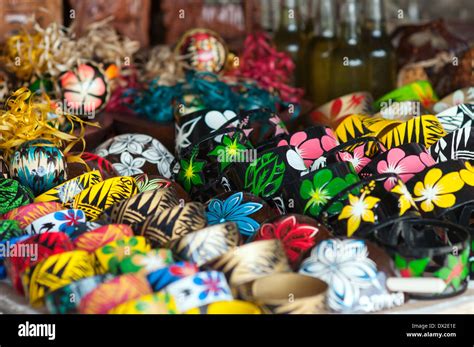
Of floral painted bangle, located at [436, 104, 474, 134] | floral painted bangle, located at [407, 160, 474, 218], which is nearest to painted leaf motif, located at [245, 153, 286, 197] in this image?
floral painted bangle, located at [407, 160, 474, 218]

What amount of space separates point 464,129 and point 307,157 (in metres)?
0.29

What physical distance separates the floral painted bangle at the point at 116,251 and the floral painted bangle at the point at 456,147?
601 millimetres

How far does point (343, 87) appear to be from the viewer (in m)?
2.30

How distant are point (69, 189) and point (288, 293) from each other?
47cm

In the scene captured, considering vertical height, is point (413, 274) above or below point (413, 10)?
below

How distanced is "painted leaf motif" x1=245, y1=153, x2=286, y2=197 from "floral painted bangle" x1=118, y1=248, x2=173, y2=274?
1.01 ft

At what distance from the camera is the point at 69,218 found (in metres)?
1.27

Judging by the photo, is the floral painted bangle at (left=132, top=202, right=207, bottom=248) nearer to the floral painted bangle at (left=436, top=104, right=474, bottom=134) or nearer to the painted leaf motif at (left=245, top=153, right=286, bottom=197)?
the painted leaf motif at (left=245, top=153, right=286, bottom=197)

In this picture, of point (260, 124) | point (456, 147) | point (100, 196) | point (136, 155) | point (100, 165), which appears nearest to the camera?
point (100, 196)

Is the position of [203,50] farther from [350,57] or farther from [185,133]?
[185,133]

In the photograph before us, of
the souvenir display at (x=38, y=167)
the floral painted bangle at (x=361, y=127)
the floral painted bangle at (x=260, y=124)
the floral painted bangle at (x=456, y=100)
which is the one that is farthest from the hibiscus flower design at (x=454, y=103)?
the souvenir display at (x=38, y=167)

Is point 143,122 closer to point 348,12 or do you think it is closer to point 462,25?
point 348,12

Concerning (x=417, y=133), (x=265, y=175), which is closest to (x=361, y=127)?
(x=417, y=133)
